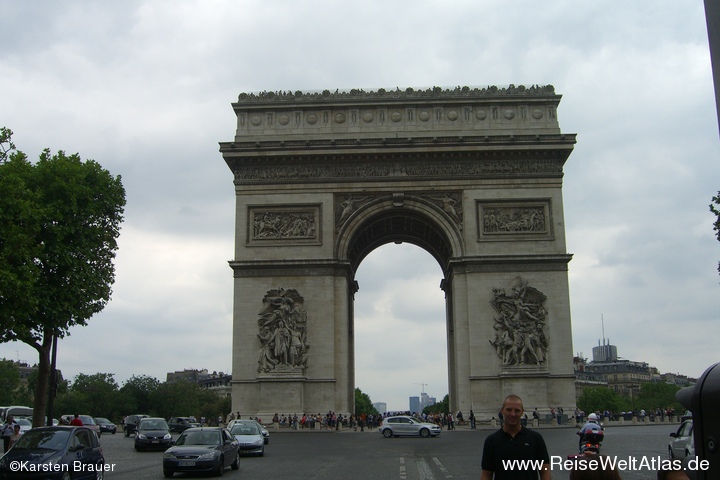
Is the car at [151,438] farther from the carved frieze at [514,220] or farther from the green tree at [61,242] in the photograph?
the carved frieze at [514,220]

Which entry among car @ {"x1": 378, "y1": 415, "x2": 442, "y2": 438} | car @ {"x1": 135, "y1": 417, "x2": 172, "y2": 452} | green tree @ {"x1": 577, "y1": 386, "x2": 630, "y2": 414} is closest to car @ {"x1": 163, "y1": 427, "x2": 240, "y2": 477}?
car @ {"x1": 135, "y1": 417, "x2": 172, "y2": 452}

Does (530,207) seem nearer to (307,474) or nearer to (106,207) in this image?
(106,207)

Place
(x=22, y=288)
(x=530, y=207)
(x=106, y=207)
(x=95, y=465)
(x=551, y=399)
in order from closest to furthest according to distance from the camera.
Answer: (x=95, y=465) < (x=22, y=288) < (x=106, y=207) < (x=551, y=399) < (x=530, y=207)

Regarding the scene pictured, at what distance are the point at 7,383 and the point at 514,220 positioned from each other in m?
83.4

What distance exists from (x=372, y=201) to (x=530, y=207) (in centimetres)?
874

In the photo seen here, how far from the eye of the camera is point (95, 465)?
16109 millimetres

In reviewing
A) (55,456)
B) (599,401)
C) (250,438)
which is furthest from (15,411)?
(599,401)

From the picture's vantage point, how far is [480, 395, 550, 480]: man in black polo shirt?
6105 mm

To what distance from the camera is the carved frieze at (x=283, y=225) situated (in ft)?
144

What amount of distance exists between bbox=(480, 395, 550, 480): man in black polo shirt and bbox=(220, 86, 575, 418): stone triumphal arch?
116 feet

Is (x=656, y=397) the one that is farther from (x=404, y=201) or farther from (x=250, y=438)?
(x=250, y=438)

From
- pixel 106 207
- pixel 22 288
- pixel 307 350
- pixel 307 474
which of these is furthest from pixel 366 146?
pixel 307 474

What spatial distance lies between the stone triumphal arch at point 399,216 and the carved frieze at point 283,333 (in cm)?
7

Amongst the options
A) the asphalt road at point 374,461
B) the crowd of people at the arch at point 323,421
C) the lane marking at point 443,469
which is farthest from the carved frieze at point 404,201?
the lane marking at point 443,469
